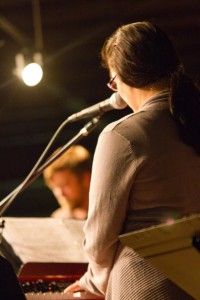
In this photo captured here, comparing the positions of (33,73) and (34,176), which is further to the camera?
(33,73)

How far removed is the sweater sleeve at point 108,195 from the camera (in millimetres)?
1745

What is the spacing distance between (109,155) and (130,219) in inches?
7.6

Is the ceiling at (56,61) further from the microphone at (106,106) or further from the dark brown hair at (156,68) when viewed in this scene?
the dark brown hair at (156,68)

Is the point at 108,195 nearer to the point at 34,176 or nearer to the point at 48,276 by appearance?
the point at 34,176

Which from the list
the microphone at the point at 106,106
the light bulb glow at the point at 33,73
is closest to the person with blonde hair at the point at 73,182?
the light bulb glow at the point at 33,73

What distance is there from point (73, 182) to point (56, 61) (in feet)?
5.56

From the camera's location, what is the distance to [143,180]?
1751 mm

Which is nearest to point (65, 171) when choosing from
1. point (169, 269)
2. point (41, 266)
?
point (41, 266)

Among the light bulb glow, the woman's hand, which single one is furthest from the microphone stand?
the light bulb glow

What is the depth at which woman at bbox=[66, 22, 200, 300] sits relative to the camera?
1.74m

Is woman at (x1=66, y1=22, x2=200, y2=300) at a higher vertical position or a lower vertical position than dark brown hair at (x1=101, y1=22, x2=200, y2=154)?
lower

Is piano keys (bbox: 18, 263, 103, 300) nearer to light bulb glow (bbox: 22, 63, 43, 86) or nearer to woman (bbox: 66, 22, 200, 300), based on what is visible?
woman (bbox: 66, 22, 200, 300)

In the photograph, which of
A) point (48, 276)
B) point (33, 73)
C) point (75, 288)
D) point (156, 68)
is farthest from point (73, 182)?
point (156, 68)

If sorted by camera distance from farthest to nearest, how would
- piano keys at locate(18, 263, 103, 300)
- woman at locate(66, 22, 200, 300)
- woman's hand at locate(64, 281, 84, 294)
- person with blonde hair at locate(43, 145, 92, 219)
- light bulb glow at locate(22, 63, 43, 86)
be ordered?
person with blonde hair at locate(43, 145, 92, 219), light bulb glow at locate(22, 63, 43, 86), piano keys at locate(18, 263, 103, 300), woman's hand at locate(64, 281, 84, 294), woman at locate(66, 22, 200, 300)
